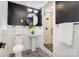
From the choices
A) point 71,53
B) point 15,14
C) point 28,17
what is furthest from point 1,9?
point 71,53

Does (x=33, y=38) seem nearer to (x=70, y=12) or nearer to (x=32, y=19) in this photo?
(x=32, y=19)

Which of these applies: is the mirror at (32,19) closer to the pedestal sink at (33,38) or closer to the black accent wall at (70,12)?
the pedestal sink at (33,38)

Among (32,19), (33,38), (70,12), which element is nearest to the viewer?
(70,12)

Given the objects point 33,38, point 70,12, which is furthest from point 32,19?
point 70,12

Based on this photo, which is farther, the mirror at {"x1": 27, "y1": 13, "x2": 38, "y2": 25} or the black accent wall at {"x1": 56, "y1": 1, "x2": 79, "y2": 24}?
the mirror at {"x1": 27, "y1": 13, "x2": 38, "y2": 25}

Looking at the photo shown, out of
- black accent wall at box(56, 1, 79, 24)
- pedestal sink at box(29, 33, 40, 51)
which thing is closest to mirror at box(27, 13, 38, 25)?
pedestal sink at box(29, 33, 40, 51)

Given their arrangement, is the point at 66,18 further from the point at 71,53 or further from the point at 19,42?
the point at 19,42

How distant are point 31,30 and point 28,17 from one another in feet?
1.47

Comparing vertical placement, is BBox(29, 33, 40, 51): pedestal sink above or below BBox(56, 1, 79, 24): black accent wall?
below

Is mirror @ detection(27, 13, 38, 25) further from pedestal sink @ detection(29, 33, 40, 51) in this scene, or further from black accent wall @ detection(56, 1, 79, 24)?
black accent wall @ detection(56, 1, 79, 24)

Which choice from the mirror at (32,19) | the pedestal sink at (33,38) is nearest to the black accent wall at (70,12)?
the mirror at (32,19)

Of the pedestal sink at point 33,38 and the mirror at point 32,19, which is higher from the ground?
the mirror at point 32,19

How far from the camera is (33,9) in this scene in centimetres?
296

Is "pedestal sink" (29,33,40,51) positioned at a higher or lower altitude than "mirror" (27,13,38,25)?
lower
